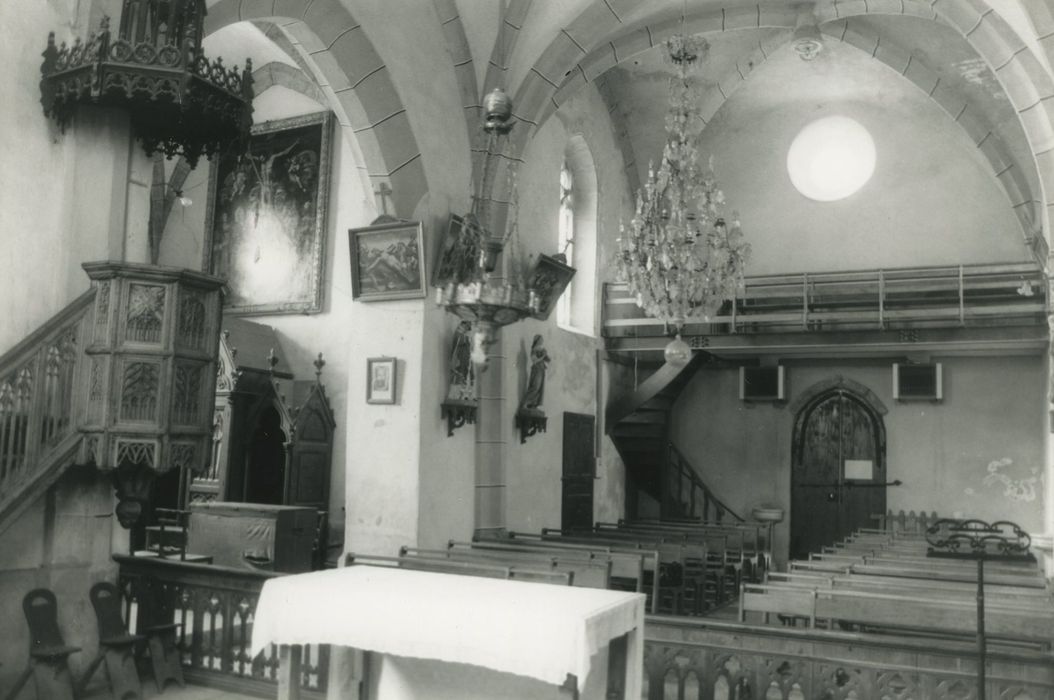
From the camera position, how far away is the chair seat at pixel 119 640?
5.53 m

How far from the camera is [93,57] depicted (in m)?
5.07

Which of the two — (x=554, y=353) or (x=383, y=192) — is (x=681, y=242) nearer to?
(x=383, y=192)

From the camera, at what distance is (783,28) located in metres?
11.3

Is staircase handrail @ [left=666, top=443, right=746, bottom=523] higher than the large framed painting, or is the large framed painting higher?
the large framed painting

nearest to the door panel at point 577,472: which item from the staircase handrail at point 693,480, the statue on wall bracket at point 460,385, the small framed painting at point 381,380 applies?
the staircase handrail at point 693,480

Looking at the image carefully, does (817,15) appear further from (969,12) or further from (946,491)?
(946,491)

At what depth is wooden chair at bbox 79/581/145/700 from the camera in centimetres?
555

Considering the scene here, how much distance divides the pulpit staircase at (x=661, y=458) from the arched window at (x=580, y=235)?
52.0 inches

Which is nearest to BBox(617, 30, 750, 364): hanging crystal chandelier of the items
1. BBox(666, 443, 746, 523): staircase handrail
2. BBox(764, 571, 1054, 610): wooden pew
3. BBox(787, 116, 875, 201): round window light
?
BBox(764, 571, 1054, 610): wooden pew

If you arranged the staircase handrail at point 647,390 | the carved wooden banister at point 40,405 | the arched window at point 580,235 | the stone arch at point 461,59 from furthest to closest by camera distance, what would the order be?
1. the arched window at point 580,235
2. the staircase handrail at point 647,390
3. the stone arch at point 461,59
4. the carved wooden banister at point 40,405

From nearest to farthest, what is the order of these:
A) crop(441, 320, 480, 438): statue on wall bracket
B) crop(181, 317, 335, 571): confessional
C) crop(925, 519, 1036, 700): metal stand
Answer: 1. crop(925, 519, 1036, 700): metal stand
2. crop(441, 320, 480, 438): statue on wall bracket
3. crop(181, 317, 335, 571): confessional

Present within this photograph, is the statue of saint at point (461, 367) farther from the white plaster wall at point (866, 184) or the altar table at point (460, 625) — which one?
the white plaster wall at point (866, 184)

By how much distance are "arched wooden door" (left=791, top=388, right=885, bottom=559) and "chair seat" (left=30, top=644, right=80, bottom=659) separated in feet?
35.2

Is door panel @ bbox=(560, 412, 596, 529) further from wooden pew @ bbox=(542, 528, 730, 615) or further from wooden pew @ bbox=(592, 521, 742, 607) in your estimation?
wooden pew @ bbox=(542, 528, 730, 615)
